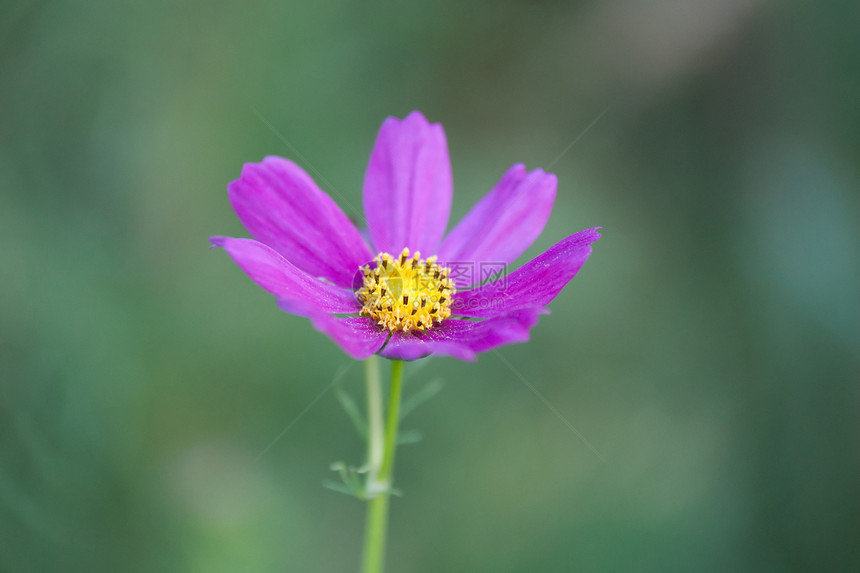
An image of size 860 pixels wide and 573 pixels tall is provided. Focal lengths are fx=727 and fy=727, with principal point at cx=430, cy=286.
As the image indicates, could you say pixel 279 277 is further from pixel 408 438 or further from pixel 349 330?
pixel 408 438

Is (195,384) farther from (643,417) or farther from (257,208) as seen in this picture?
(643,417)

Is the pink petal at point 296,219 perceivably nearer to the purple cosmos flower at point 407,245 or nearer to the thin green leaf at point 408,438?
the purple cosmos flower at point 407,245

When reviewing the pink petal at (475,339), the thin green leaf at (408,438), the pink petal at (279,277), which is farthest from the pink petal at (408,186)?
the thin green leaf at (408,438)

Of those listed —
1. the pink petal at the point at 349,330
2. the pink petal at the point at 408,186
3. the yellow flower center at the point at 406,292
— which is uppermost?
the pink petal at the point at 408,186

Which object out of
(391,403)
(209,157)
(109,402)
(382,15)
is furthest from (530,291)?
(382,15)

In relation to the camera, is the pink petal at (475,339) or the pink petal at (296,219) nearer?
the pink petal at (475,339)

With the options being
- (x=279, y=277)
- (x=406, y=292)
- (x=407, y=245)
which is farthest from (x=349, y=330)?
(x=407, y=245)
